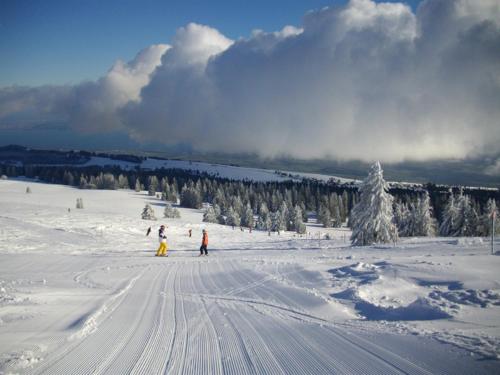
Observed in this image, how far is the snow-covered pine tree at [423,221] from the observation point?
53.3 m

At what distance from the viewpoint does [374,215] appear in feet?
97.2

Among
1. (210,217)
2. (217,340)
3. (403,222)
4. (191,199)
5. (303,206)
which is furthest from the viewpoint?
(303,206)

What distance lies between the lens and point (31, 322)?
702 centimetres

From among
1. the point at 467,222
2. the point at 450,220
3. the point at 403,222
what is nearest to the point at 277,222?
the point at 403,222

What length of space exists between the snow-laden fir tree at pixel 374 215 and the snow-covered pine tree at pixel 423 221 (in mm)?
27884

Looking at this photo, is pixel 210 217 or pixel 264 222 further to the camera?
pixel 264 222

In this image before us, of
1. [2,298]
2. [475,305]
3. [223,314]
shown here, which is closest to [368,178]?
[475,305]

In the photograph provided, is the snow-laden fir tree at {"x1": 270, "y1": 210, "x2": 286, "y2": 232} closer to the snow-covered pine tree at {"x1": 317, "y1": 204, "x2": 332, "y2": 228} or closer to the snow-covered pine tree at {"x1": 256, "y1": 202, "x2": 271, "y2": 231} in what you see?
the snow-covered pine tree at {"x1": 256, "y1": 202, "x2": 271, "y2": 231}

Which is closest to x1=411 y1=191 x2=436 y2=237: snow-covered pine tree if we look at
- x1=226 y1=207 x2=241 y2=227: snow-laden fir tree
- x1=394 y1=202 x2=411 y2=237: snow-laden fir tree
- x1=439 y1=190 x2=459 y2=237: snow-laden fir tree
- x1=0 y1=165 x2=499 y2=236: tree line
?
x1=0 y1=165 x2=499 y2=236: tree line

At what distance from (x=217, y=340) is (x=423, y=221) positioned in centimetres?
5602

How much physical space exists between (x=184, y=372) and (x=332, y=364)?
2290 mm

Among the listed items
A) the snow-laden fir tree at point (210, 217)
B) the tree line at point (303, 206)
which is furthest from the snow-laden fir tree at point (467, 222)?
the snow-laden fir tree at point (210, 217)

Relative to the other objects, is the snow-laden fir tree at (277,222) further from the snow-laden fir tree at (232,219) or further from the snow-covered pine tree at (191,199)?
the snow-covered pine tree at (191,199)

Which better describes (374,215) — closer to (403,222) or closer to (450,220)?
(450,220)
